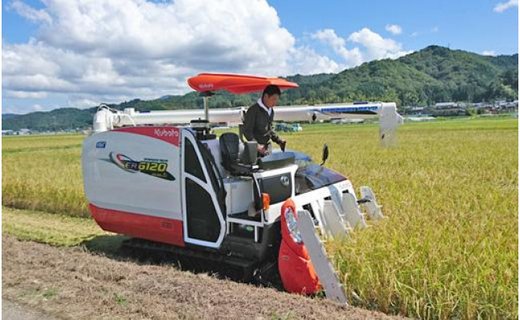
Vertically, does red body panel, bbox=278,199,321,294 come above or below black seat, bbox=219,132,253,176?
below

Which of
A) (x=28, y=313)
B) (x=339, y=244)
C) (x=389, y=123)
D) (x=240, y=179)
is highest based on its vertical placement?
(x=389, y=123)

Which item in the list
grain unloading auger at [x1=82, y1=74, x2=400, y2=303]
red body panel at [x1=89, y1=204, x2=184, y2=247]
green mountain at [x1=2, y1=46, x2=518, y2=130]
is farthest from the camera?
green mountain at [x1=2, y1=46, x2=518, y2=130]

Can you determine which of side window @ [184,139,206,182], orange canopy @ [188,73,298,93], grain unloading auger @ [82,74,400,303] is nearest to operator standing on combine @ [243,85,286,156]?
grain unloading auger @ [82,74,400,303]

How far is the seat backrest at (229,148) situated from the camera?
5.54 m

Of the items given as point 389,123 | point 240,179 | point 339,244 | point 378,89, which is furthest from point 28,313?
point 378,89

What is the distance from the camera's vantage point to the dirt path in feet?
13.6

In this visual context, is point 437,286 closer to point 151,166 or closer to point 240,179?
point 240,179

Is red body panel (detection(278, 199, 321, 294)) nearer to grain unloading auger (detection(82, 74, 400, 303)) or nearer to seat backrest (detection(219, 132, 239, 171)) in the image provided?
grain unloading auger (detection(82, 74, 400, 303))

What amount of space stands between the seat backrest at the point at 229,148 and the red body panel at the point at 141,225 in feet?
3.36

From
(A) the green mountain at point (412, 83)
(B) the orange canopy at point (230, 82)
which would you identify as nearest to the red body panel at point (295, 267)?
(B) the orange canopy at point (230, 82)

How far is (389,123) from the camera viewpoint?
5.43 m

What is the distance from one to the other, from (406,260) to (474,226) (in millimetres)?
1230

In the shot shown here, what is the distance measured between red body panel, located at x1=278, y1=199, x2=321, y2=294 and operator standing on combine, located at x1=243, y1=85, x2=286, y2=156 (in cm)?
131

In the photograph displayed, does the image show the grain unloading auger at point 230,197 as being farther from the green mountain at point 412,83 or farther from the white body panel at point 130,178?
the green mountain at point 412,83
